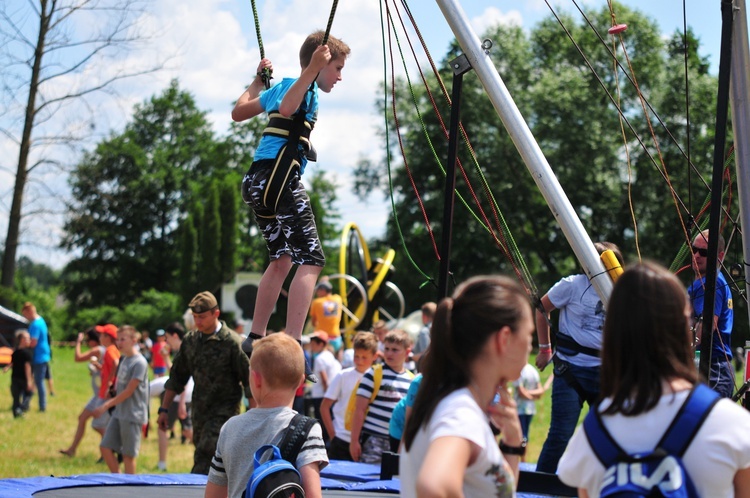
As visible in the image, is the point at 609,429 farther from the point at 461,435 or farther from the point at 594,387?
the point at 594,387

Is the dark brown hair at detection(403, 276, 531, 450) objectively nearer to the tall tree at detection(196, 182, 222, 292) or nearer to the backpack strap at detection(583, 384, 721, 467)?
the backpack strap at detection(583, 384, 721, 467)

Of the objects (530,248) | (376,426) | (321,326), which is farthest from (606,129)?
(376,426)

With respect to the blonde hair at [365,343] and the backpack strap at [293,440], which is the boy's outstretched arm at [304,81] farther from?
the blonde hair at [365,343]

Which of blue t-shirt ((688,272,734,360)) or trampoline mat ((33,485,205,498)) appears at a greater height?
blue t-shirt ((688,272,734,360))

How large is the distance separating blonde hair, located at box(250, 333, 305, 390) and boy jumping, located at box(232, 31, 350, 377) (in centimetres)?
117

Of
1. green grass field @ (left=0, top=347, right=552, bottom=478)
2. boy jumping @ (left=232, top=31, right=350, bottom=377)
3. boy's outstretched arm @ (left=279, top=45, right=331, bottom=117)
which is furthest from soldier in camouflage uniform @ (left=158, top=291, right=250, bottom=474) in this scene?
boy's outstretched arm @ (left=279, top=45, right=331, bottom=117)

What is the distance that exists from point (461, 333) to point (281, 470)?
117 centimetres

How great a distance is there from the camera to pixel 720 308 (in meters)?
5.13

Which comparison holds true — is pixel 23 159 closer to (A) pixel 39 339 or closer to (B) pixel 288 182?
(A) pixel 39 339

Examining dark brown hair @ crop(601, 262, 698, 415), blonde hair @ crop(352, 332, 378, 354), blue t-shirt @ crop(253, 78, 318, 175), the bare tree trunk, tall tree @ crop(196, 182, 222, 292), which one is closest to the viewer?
dark brown hair @ crop(601, 262, 698, 415)

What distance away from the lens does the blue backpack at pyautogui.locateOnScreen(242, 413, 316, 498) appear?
332 centimetres

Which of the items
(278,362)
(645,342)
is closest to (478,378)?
(645,342)

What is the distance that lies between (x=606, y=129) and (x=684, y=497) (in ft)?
115

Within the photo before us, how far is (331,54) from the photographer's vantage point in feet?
15.5
